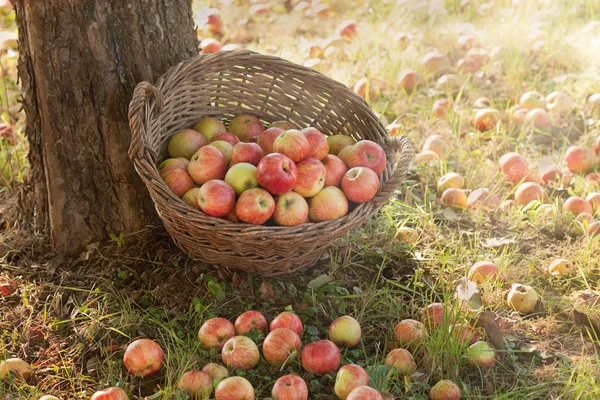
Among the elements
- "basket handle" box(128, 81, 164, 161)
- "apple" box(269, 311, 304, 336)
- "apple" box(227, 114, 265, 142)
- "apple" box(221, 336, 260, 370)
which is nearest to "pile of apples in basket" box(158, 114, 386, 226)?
"apple" box(227, 114, 265, 142)

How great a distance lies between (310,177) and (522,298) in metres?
1.06

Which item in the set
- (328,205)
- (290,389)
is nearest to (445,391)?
(290,389)

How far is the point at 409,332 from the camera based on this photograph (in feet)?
8.36

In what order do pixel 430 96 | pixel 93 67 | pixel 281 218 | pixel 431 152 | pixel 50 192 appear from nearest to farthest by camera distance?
pixel 281 218
pixel 93 67
pixel 50 192
pixel 431 152
pixel 430 96

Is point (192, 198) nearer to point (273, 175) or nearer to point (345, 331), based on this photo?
point (273, 175)

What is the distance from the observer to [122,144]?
2918mm

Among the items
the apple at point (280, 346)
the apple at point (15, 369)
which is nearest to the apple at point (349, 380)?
the apple at point (280, 346)

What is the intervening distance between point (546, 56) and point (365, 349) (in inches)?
129

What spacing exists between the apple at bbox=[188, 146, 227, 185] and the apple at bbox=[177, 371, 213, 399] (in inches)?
31.4

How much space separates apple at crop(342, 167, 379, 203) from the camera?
265 cm

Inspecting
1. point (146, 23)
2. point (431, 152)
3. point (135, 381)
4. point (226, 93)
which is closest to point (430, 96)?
point (431, 152)

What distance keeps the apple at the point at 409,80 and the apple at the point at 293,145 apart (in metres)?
2.17

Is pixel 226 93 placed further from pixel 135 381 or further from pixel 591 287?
pixel 591 287

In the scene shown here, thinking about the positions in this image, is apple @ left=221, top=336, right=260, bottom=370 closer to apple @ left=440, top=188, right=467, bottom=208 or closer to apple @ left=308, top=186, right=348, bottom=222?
apple @ left=308, top=186, right=348, bottom=222
